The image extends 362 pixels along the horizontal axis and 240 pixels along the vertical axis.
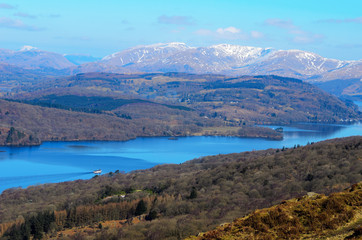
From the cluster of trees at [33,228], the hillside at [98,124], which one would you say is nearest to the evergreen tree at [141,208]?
the cluster of trees at [33,228]

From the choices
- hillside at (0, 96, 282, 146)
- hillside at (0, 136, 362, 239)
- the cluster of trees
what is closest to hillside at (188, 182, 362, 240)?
hillside at (0, 136, 362, 239)

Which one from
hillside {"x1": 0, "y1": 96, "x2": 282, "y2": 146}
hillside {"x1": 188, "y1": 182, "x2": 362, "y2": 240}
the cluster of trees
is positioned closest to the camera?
hillside {"x1": 188, "y1": 182, "x2": 362, "y2": 240}

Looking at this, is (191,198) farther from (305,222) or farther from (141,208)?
(305,222)

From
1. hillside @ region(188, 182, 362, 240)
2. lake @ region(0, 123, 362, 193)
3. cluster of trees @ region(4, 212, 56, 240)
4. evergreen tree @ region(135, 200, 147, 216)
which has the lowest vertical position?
lake @ region(0, 123, 362, 193)

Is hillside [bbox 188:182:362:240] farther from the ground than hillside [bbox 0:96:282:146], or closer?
farther from the ground

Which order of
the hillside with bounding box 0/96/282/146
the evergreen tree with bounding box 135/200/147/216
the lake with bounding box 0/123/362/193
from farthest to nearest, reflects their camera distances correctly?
1. the hillside with bounding box 0/96/282/146
2. the lake with bounding box 0/123/362/193
3. the evergreen tree with bounding box 135/200/147/216

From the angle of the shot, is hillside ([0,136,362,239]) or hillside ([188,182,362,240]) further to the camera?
hillside ([0,136,362,239])

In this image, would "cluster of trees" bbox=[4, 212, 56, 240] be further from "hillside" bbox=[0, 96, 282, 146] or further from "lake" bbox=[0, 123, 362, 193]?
"hillside" bbox=[0, 96, 282, 146]

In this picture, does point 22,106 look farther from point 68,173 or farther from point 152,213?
point 152,213

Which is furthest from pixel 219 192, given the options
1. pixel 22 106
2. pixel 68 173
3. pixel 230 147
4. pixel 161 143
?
pixel 22 106
